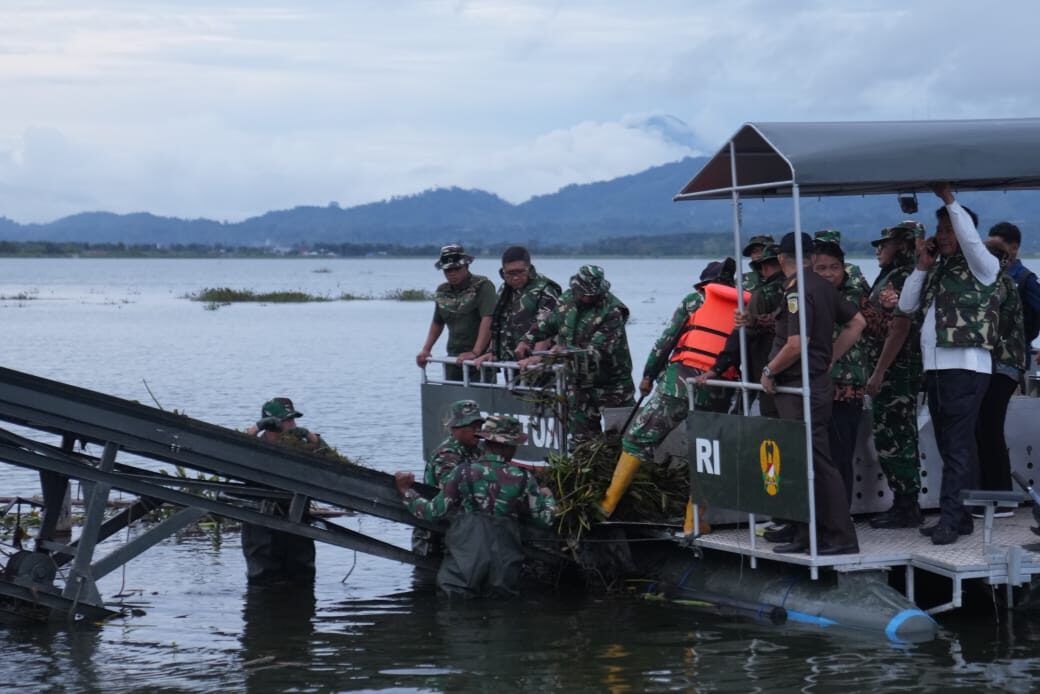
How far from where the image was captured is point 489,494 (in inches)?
381

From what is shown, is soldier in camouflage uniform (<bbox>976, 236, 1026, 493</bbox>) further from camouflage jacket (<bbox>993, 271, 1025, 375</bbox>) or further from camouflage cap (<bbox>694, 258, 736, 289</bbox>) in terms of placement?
camouflage cap (<bbox>694, 258, 736, 289</bbox>)

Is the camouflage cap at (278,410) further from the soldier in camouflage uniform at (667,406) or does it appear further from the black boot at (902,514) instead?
the black boot at (902,514)

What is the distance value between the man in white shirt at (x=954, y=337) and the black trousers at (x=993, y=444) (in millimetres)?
287

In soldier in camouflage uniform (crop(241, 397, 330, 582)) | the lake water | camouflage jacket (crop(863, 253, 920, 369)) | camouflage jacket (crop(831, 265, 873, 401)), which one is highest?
camouflage jacket (crop(863, 253, 920, 369))

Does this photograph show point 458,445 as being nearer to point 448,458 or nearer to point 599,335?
point 448,458

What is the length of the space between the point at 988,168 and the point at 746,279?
70.4 inches

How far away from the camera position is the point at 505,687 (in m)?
8.38

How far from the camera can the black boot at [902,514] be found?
32.0 feet

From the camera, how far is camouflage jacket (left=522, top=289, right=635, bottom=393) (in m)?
10.8

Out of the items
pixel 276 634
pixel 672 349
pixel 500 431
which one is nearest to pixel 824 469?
pixel 672 349

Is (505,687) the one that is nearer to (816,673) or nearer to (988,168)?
(816,673)

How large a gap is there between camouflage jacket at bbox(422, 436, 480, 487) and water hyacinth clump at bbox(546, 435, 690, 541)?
0.55 metres

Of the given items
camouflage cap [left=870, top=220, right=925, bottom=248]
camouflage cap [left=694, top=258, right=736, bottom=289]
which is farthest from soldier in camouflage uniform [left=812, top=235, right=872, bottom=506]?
camouflage cap [left=694, top=258, right=736, bottom=289]

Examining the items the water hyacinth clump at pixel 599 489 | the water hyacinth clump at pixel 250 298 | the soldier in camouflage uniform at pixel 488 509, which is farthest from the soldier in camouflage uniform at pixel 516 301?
the water hyacinth clump at pixel 250 298
